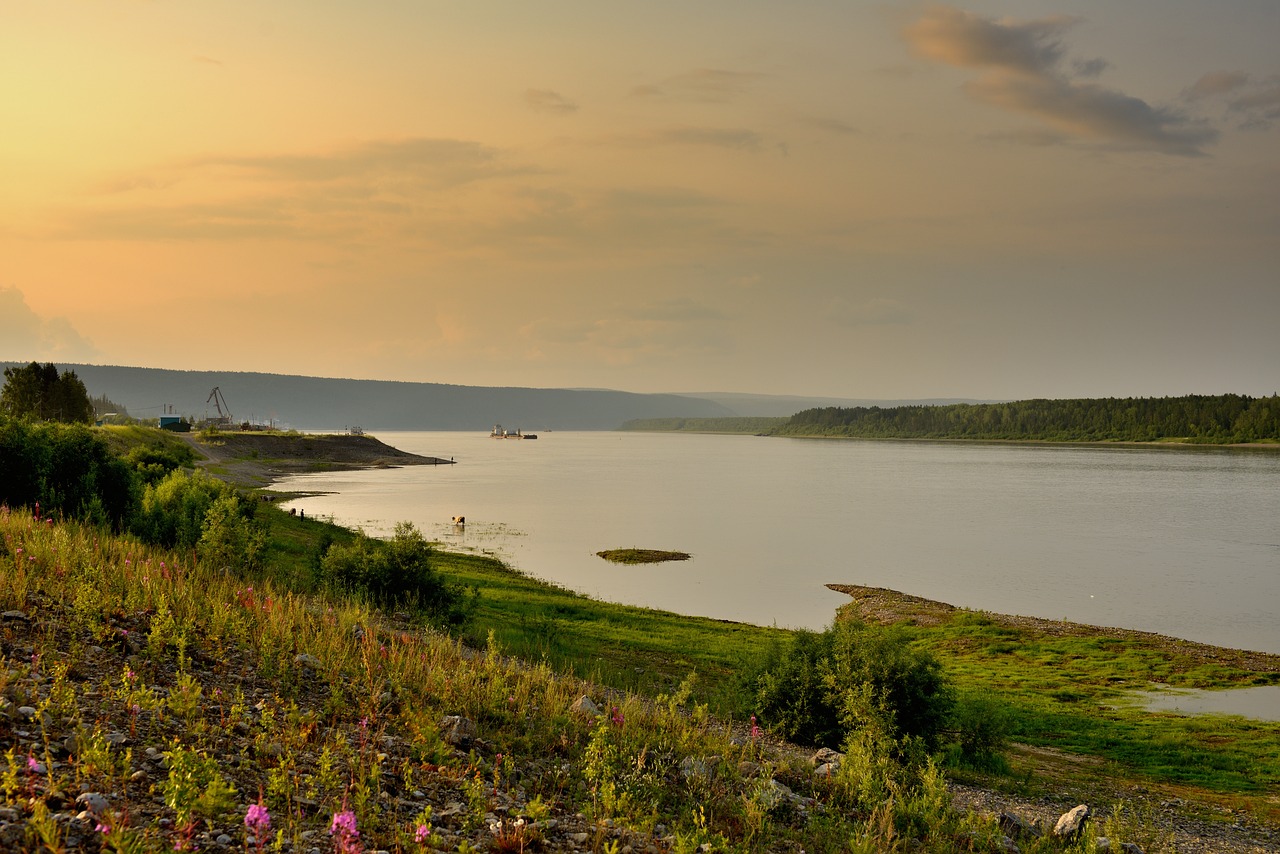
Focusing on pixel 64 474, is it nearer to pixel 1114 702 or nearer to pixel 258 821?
pixel 258 821

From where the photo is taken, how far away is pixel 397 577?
23391mm

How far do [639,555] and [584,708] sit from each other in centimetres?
4416

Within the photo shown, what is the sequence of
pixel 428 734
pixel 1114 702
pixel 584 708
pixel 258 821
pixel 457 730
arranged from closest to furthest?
pixel 258 821 → pixel 428 734 → pixel 457 730 → pixel 584 708 → pixel 1114 702

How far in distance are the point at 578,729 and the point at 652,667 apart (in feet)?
41.5

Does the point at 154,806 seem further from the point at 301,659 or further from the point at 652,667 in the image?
the point at 652,667

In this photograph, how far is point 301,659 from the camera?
11.2 m

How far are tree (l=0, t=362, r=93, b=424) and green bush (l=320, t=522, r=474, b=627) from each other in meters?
93.3

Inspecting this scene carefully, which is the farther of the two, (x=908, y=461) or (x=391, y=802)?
(x=908, y=461)

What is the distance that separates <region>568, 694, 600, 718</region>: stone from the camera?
11.3m

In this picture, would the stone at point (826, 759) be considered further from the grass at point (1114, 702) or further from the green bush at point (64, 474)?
the green bush at point (64, 474)

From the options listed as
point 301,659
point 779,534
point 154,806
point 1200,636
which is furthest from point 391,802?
point 779,534

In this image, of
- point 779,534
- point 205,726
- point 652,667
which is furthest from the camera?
point 779,534

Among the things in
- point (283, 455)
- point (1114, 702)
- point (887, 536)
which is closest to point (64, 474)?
point (1114, 702)

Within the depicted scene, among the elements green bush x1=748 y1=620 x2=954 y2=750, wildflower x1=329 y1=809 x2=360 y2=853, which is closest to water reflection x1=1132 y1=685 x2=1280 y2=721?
green bush x1=748 y1=620 x2=954 y2=750
